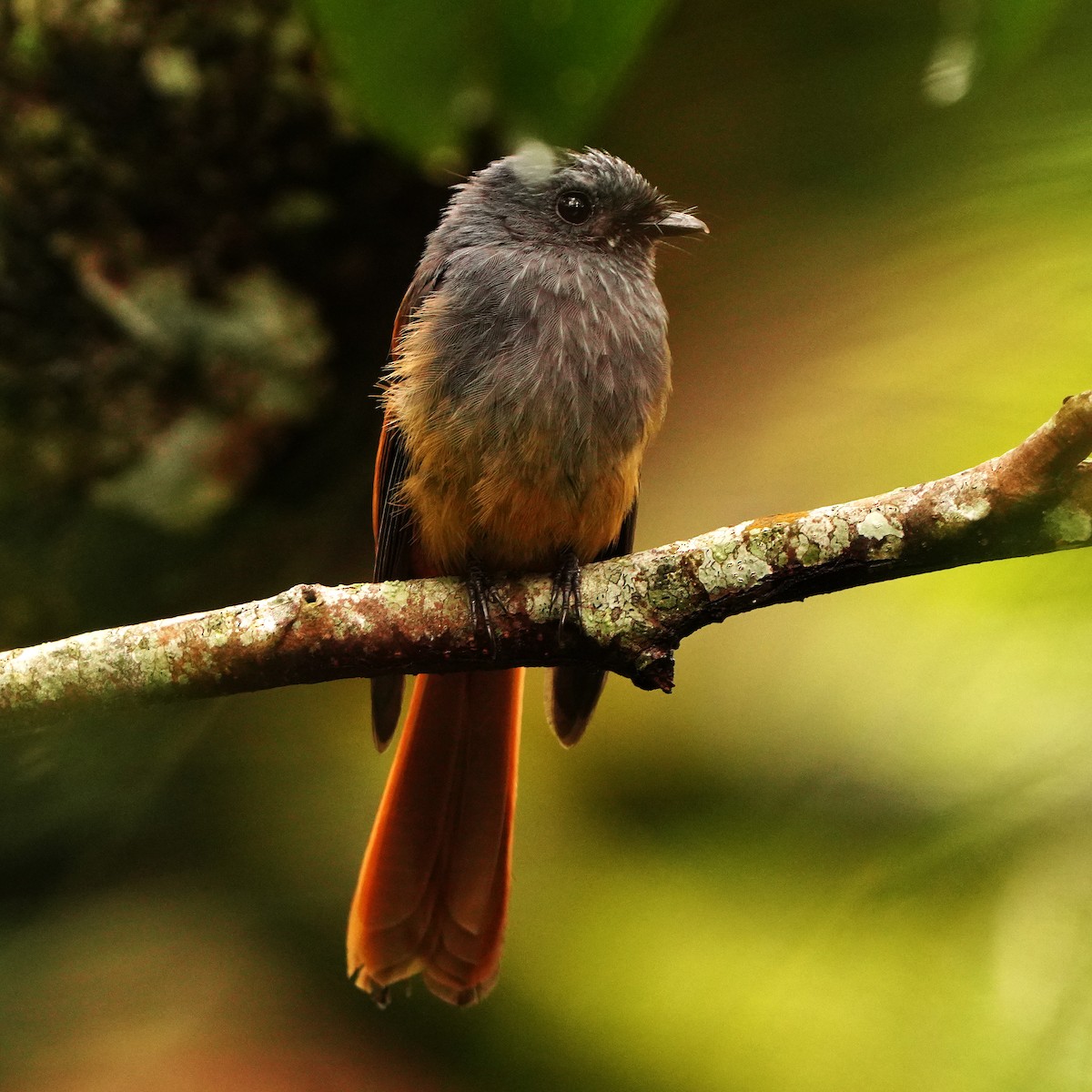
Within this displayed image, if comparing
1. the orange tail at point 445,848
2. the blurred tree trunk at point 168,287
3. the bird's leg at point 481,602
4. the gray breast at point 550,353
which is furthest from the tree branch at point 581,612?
the blurred tree trunk at point 168,287

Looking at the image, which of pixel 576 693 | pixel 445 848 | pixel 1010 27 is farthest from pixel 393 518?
pixel 1010 27

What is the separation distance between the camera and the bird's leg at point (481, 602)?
2.03 metres

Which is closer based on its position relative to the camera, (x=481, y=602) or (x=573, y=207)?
(x=481, y=602)

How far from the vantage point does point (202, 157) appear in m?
3.18

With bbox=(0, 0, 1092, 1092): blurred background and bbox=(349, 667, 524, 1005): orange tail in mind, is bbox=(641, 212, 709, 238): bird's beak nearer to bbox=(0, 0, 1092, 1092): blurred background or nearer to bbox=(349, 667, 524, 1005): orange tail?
bbox=(0, 0, 1092, 1092): blurred background

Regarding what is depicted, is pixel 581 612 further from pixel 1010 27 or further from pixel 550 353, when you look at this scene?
pixel 1010 27

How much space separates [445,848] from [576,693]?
0.45 meters

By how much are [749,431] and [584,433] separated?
0.98 meters

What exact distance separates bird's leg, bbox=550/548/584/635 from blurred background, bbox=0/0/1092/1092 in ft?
1.49

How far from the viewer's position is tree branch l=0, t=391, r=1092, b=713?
1.63 m

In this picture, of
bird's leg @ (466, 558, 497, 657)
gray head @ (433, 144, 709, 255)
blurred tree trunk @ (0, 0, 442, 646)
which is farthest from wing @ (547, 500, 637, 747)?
blurred tree trunk @ (0, 0, 442, 646)

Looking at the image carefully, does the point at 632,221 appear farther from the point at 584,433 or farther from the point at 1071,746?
the point at 1071,746

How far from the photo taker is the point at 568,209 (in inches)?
103

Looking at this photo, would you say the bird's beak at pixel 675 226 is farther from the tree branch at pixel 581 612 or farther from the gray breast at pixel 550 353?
the tree branch at pixel 581 612
